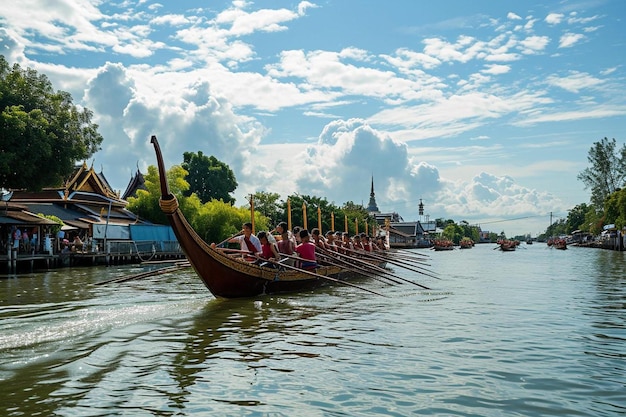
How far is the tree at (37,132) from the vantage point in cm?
1967

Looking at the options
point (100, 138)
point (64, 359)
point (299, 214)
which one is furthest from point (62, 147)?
point (299, 214)

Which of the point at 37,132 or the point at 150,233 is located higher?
the point at 37,132

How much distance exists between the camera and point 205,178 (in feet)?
166

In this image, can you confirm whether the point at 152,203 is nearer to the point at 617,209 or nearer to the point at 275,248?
the point at 275,248

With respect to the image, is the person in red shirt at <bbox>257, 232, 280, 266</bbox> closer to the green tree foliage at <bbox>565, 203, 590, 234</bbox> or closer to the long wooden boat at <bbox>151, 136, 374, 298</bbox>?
the long wooden boat at <bbox>151, 136, 374, 298</bbox>

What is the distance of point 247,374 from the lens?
5.45 meters

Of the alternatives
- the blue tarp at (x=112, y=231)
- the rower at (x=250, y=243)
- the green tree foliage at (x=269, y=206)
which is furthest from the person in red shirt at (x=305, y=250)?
the green tree foliage at (x=269, y=206)

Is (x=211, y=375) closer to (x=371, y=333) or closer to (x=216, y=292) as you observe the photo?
(x=371, y=333)

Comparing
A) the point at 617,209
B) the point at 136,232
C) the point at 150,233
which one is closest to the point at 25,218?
the point at 136,232

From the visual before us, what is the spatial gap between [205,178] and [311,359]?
4556 cm

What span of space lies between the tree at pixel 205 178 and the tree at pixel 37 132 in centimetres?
2686

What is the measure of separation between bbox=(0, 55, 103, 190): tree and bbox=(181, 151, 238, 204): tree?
26859 mm

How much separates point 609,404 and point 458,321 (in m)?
3.94

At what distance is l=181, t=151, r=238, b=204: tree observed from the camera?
50156 mm
